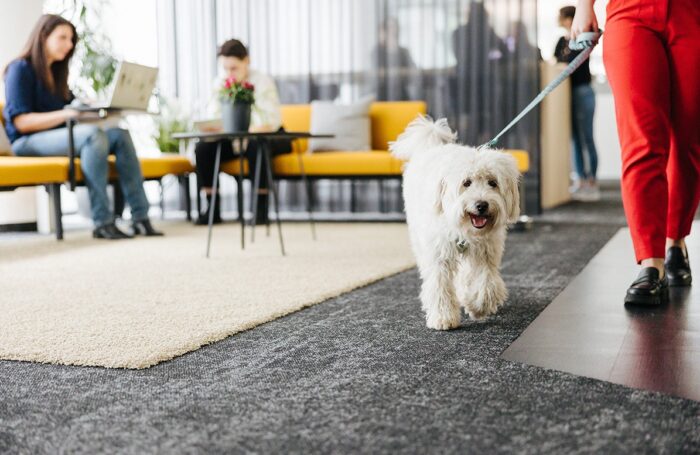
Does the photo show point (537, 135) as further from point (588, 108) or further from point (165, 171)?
point (165, 171)

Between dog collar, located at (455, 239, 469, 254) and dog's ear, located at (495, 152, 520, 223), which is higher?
dog's ear, located at (495, 152, 520, 223)

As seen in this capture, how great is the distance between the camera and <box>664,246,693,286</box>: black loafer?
255 centimetres

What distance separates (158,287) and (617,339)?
1.57m

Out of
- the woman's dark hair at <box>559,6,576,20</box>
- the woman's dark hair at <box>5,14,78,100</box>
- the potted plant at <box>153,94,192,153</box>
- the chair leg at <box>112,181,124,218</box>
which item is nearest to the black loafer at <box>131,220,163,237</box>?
the chair leg at <box>112,181,124,218</box>

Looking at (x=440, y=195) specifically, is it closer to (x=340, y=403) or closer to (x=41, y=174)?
(x=340, y=403)

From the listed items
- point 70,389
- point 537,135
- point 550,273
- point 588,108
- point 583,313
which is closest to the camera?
point 70,389

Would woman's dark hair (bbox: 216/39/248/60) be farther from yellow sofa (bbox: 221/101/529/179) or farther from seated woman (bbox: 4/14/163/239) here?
seated woman (bbox: 4/14/163/239)

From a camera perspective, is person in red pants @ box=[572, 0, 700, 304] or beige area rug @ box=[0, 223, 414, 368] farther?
person in red pants @ box=[572, 0, 700, 304]

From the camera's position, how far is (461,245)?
208 centimetres

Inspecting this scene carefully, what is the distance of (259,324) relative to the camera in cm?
211

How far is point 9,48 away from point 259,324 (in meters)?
3.88

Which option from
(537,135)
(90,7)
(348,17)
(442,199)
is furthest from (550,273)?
(90,7)

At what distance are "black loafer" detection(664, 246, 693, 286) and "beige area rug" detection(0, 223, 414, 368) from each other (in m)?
0.98

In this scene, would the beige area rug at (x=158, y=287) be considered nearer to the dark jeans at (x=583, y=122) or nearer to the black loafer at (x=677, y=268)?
the black loafer at (x=677, y=268)
